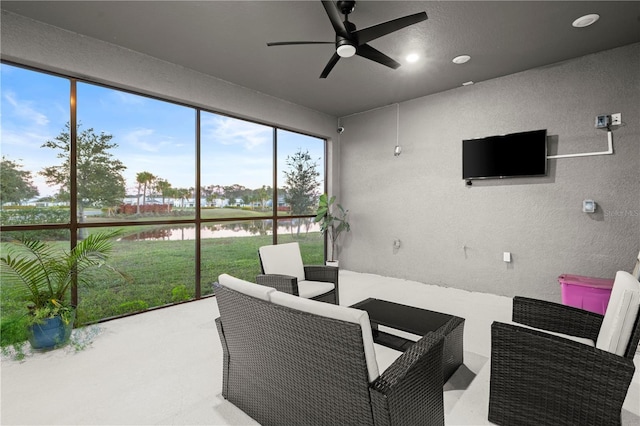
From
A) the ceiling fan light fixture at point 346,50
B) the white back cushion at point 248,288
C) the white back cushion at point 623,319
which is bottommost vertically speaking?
the white back cushion at point 623,319

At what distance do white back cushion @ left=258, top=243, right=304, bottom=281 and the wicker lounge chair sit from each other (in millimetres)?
1471

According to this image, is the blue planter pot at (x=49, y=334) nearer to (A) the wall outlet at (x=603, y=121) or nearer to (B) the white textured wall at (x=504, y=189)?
(B) the white textured wall at (x=504, y=189)

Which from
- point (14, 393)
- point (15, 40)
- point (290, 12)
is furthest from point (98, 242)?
point (290, 12)

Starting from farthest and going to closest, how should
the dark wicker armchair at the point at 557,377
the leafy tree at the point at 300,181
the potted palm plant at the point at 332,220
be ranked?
1. the leafy tree at the point at 300,181
2. the potted palm plant at the point at 332,220
3. the dark wicker armchair at the point at 557,377

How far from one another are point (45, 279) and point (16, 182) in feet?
6.63

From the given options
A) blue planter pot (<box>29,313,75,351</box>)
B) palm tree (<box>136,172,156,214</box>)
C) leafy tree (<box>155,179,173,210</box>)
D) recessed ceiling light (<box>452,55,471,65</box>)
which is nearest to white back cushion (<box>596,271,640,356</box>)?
recessed ceiling light (<box>452,55,471,65</box>)

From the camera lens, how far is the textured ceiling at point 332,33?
2.57 meters

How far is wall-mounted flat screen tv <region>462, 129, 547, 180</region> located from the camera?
3738mm

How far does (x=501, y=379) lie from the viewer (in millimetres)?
1660

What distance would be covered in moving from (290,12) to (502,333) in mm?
2889

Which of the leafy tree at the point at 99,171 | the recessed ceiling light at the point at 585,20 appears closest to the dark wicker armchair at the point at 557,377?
the recessed ceiling light at the point at 585,20

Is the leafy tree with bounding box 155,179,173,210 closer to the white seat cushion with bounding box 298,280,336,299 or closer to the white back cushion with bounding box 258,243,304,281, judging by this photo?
the white back cushion with bounding box 258,243,304,281

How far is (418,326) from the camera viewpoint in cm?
223

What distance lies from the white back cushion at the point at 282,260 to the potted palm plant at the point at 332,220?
1849 millimetres
